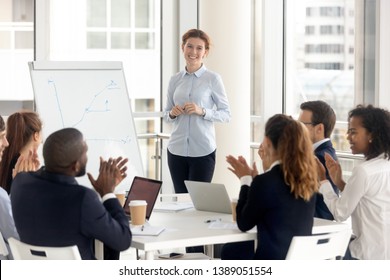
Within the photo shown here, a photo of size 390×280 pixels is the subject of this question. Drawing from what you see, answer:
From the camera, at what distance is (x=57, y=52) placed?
7.06 metres

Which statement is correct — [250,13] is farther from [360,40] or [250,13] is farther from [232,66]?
[360,40]

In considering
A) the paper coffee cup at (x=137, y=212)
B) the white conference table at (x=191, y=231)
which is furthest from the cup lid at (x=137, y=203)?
the white conference table at (x=191, y=231)

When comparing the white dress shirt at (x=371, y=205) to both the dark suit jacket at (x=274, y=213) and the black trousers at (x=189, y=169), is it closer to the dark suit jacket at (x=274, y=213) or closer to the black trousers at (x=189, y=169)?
the dark suit jacket at (x=274, y=213)

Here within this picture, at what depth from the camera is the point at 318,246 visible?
318 centimetres

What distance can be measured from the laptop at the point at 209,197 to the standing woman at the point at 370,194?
1.70 feet

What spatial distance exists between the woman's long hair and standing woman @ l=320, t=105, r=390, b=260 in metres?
0.38

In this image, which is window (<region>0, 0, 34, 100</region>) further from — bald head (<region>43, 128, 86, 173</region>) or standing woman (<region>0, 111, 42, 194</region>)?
bald head (<region>43, 128, 86, 173</region>)

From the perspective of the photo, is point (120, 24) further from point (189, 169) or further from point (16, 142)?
point (16, 142)

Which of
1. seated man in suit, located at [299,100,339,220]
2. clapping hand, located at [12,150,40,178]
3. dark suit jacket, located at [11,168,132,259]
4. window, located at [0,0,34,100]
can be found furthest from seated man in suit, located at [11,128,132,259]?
window, located at [0,0,34,100]

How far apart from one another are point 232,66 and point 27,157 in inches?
113

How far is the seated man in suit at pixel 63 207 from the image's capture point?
3006mm

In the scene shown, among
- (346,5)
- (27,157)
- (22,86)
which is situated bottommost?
(27,157)

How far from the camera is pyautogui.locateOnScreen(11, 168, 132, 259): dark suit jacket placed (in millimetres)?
3004
